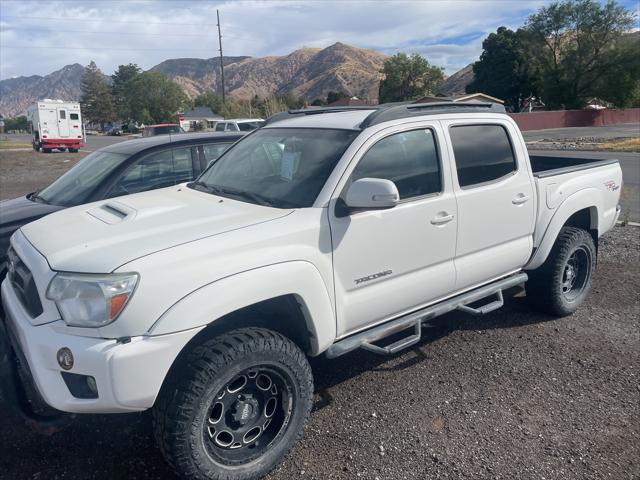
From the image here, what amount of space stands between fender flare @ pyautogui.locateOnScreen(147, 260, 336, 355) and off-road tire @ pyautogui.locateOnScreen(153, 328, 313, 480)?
19 centimetres

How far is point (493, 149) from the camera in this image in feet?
13.9

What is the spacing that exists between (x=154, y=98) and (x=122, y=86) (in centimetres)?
1492

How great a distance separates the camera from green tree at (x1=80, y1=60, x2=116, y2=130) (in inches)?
4385

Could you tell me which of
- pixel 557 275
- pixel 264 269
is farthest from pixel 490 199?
pixel 264 269

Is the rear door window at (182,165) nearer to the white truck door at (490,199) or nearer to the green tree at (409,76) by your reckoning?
the white truck door at (490,199)

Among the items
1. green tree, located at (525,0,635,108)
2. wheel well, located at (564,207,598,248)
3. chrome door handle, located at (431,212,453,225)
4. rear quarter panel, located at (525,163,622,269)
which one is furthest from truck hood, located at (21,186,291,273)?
green tree, located at (525,0,635,108)

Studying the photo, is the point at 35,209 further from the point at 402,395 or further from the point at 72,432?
the point at 402,395

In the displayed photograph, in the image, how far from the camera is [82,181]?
5496mm

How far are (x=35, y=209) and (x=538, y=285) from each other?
15.4 ft

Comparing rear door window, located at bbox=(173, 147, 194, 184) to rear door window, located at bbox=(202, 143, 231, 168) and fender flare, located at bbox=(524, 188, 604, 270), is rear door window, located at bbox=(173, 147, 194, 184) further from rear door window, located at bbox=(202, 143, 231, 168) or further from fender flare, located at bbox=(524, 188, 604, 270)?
fender flare, located at bbox=(524, 188, 604, 270)

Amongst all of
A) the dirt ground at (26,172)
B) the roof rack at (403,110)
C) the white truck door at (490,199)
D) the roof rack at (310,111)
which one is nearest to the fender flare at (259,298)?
the roof rack at (403,110)

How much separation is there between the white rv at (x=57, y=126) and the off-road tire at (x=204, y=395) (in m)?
32.9

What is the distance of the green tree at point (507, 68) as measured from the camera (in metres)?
68.1

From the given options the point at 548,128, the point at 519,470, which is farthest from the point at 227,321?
the point at 548,128
